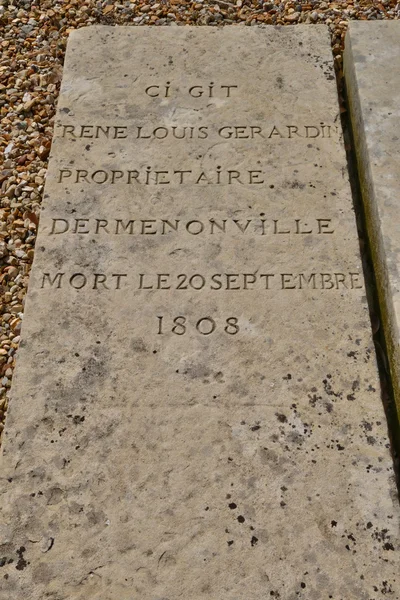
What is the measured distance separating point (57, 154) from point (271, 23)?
1.80 m

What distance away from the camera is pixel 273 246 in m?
3.12

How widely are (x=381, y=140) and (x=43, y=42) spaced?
231cm

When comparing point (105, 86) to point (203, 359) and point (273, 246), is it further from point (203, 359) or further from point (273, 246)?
point (203, 359)

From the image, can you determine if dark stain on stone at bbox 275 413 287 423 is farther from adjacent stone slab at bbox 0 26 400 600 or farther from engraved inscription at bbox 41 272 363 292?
engraved inscription at bbox 41 272 363 292

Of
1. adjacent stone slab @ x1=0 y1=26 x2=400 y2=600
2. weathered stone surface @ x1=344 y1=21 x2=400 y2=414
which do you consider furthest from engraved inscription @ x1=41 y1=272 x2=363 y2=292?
weathered stone surface @ x1=344 y1=21 x2=400 y2=414

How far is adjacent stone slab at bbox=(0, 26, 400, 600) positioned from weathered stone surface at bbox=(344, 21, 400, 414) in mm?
140

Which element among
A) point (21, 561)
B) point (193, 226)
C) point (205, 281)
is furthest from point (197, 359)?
point (21, 561)

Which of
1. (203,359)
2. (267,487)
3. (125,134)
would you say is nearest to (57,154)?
(125,134)

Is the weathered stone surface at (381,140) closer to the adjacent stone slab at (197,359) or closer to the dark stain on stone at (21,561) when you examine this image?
the adjacent stone slab at (197,359)

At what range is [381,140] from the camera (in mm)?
3439

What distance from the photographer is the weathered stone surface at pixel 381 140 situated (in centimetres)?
303

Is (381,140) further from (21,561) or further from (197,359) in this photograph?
(21,561)

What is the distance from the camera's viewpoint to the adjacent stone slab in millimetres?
2514

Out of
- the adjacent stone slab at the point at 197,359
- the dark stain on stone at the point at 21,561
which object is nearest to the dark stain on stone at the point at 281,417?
the adjacent stone slab at the point at 197,359
